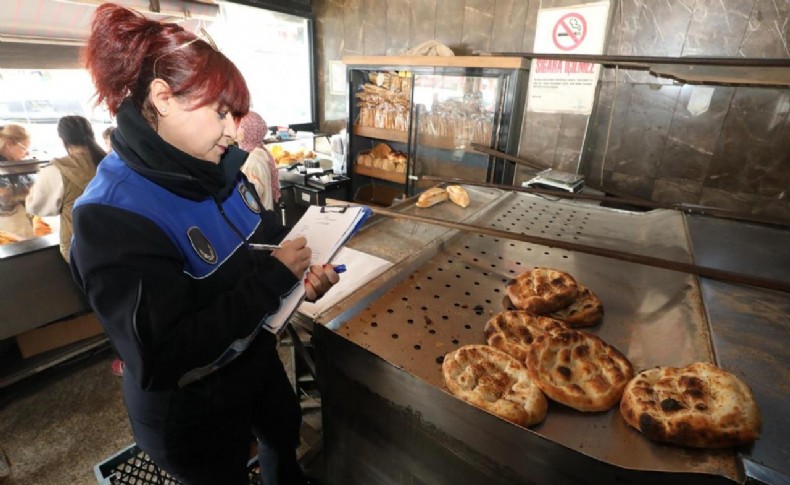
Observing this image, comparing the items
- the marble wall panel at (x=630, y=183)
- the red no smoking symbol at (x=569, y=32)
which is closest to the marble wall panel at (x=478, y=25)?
the red no smoking symbol at (x=569, y=32)

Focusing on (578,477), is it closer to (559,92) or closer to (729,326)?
(729,326)

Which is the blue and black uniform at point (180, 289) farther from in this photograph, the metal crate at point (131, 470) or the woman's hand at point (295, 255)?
the metal crate at point (131, 470)

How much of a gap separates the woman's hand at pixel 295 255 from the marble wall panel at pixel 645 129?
9.86 ft

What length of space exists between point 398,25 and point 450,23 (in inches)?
26.1

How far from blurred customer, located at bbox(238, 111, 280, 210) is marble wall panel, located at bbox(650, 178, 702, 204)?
317 centimetres

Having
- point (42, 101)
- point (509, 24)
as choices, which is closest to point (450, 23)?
point (509, 24)

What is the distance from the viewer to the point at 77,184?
2529 mm

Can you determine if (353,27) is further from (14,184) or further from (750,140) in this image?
(750,140)

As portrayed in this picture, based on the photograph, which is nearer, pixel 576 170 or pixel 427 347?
pixel 427 347

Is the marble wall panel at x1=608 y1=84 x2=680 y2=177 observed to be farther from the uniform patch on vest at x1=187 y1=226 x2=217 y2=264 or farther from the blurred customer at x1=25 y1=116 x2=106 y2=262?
the blurred customer at x1=25 y1=116 x2=106 y2=262

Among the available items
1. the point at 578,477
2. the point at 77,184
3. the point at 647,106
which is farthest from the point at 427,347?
the point at 647,106

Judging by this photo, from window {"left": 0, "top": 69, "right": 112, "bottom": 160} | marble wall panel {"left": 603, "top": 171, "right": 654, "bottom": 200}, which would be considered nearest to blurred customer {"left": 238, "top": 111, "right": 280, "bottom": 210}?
window {"left": 0, "top": 69, "right": 112, "bottom": 160}

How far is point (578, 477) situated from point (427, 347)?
1.46 ft

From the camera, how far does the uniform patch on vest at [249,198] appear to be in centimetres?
136
